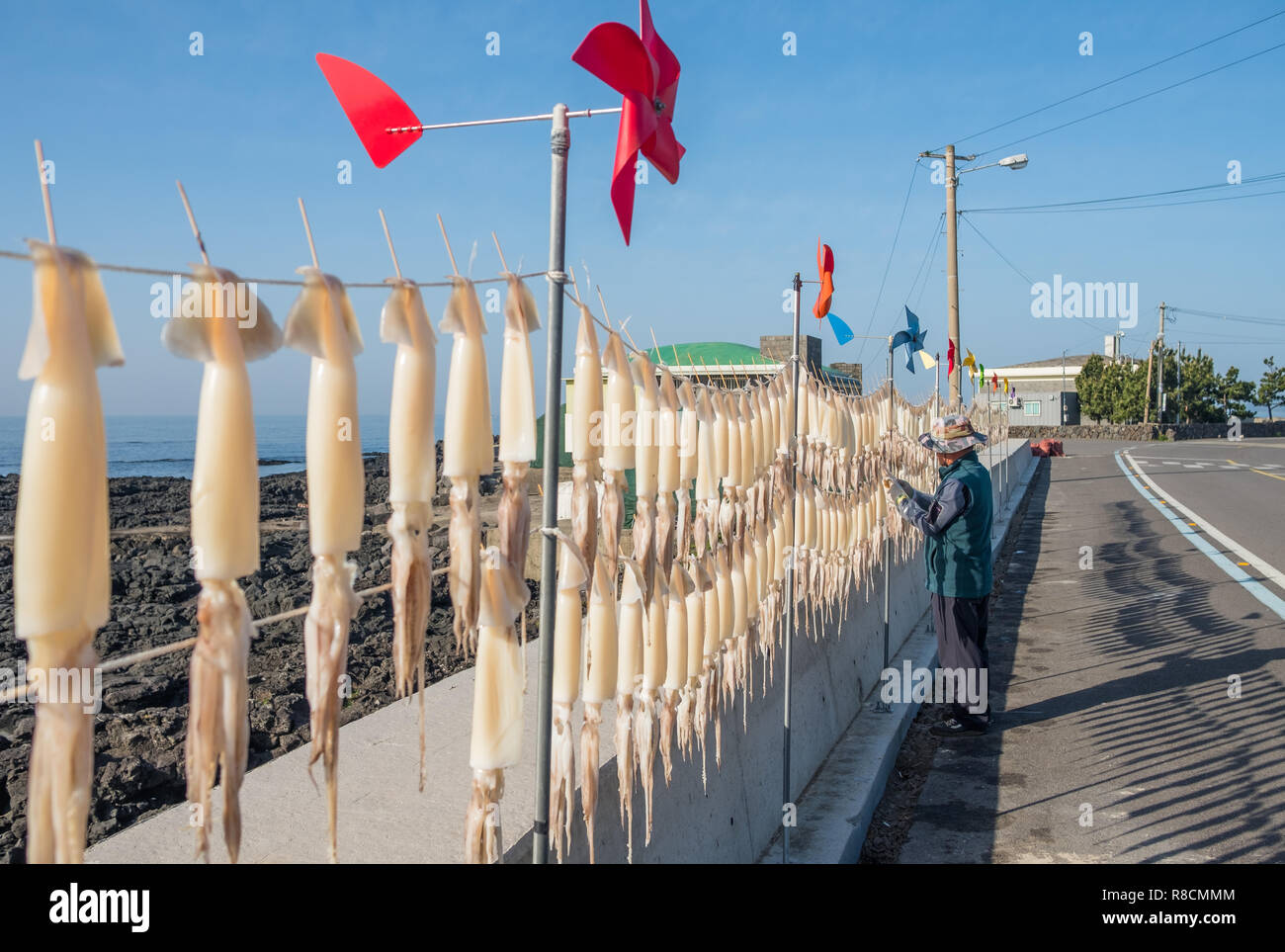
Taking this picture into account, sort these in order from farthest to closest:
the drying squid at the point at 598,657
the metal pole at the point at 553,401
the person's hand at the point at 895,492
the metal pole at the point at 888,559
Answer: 1. the metal pole at the point at 888,559
2. the person's hand at the point at 895,492
3. the drying squid at the point at 598,657
4. the metal pole at the point at 553,401

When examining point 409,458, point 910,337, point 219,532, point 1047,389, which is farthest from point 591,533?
point 1047,389

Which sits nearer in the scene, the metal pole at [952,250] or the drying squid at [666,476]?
the drying squid at [666,476]

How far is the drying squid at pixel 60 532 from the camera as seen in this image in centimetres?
108

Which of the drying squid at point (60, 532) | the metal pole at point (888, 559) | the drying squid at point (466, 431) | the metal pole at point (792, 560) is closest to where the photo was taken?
the drying squid at point (60, 532)

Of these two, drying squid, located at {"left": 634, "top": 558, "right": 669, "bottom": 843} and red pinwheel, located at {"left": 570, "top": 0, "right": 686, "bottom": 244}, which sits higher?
red pinwheel, located at {"left": 570, "top": 0, "right": 686, "bottom": 244}

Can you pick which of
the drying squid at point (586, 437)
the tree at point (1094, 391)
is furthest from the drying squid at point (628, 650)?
the tree at point (1094, 391)

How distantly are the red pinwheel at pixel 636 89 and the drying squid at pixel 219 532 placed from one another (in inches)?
37.0

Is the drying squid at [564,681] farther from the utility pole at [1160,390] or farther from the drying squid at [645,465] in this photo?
the utility pole at [1160,390]

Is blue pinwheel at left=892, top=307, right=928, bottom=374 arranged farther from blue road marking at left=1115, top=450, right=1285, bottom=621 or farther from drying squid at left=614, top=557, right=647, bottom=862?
drying squid at left=614, top=557, right=647, bottom=862

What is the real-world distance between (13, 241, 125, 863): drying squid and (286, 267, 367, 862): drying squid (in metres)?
0.30

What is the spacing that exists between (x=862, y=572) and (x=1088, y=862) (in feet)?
7.79

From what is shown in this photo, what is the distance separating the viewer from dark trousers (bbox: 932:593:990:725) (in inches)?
249

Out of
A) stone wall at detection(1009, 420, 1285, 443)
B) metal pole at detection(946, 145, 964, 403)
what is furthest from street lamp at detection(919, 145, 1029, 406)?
stone wall at detection(1009, 420, 1285, 443)

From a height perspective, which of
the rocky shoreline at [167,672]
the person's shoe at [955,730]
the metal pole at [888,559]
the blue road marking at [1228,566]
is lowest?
the person's shoe at [955,730]
